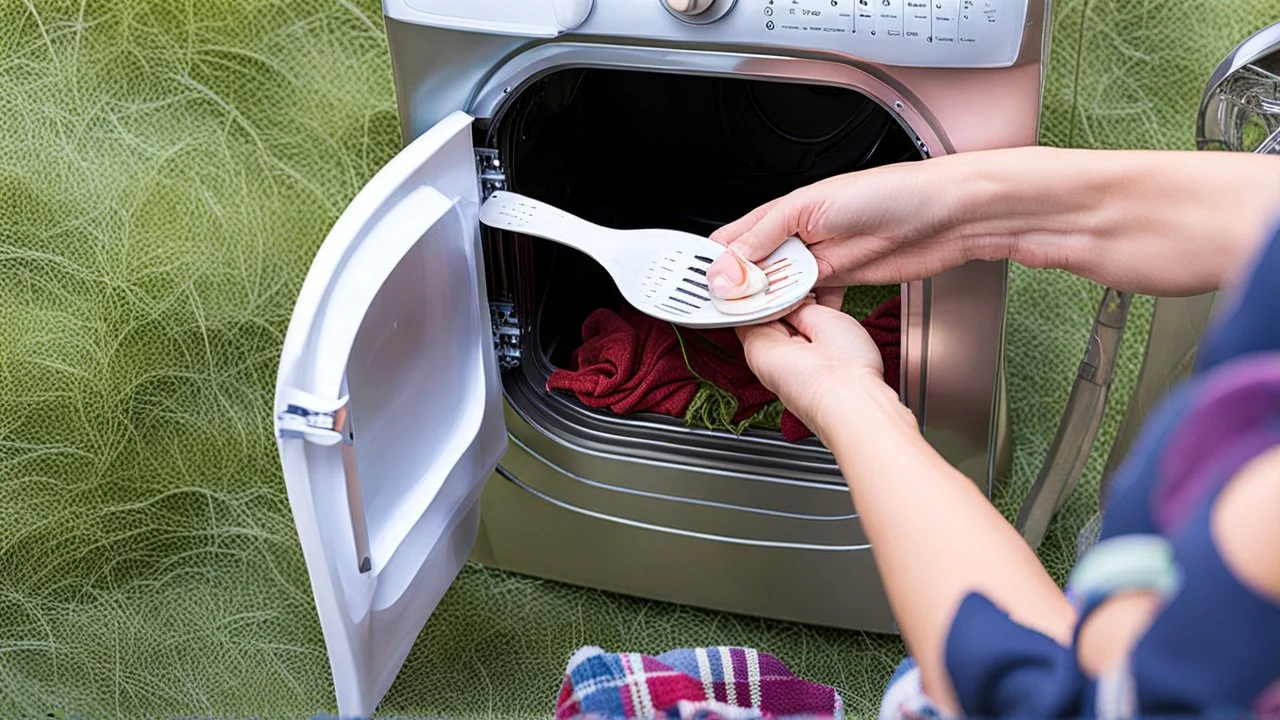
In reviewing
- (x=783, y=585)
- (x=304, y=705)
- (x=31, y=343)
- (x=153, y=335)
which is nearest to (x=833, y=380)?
(x=783, y=585)

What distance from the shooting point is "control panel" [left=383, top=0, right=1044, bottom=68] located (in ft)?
3.32

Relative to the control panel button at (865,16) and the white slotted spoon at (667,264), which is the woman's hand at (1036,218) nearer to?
the white slotted spoon at (667,264)

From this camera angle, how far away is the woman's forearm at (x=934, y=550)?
25.0 inches

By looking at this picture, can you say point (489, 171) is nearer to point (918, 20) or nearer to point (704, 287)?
point (704, 287)

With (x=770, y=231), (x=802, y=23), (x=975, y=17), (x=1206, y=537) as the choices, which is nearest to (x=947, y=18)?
(x=975, y=17)

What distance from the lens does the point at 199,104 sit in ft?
6.34

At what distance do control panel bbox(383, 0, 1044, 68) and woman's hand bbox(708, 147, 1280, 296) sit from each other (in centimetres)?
10

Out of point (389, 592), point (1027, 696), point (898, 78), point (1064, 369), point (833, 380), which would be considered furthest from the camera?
point (1064, 369)

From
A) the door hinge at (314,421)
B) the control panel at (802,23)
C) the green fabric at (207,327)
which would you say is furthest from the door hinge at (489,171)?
the green fabric at (207,327)

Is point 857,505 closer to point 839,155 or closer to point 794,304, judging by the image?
point 794,304

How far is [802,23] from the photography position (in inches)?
41.3

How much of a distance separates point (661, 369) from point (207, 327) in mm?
830

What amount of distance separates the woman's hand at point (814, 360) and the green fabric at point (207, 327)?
59 centimetres

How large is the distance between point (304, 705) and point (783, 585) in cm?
63
